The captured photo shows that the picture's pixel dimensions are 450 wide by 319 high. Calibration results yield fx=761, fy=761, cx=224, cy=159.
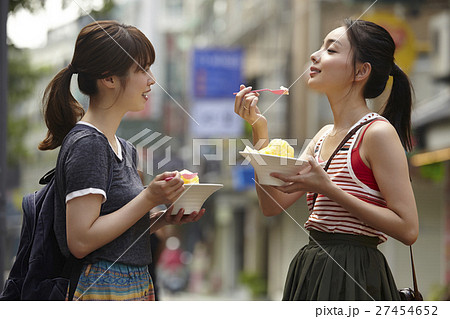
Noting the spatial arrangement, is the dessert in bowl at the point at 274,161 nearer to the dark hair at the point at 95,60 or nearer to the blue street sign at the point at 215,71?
the dark hair at the point at 95,60

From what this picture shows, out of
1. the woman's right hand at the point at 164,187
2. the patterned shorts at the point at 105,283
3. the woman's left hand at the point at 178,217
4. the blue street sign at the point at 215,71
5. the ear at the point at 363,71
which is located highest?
the blue street sign at the point at 215,71

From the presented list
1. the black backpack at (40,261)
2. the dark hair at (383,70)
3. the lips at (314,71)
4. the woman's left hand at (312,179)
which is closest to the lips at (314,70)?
the lips at (314,71)

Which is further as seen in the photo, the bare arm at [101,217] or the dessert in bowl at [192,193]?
the dessert in bowl at [192,193]

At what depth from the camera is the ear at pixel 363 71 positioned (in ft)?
7.23

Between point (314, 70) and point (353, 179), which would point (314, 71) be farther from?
point (353, 179)

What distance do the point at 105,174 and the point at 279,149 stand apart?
0.48m

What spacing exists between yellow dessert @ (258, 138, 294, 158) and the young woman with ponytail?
28 centimetres

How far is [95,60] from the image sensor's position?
215cm

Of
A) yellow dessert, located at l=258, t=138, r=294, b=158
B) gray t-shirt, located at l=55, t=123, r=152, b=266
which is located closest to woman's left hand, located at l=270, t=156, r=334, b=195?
yellow dessert, located at l=258, t=138, r=294, b=158

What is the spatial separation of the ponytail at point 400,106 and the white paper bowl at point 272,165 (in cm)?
41

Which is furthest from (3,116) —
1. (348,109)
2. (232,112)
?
(232,112)

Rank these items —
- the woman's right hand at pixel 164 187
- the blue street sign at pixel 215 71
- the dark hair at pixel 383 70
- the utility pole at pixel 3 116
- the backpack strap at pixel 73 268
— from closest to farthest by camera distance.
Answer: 1. the woman's right hand at pixel 164 187
2. the backpack strap at pixel 73 268
3. the dark hair at pixel 383 70
4. the utility pole at pixel 3 116
5. the blue street sign at pixel 215 71
